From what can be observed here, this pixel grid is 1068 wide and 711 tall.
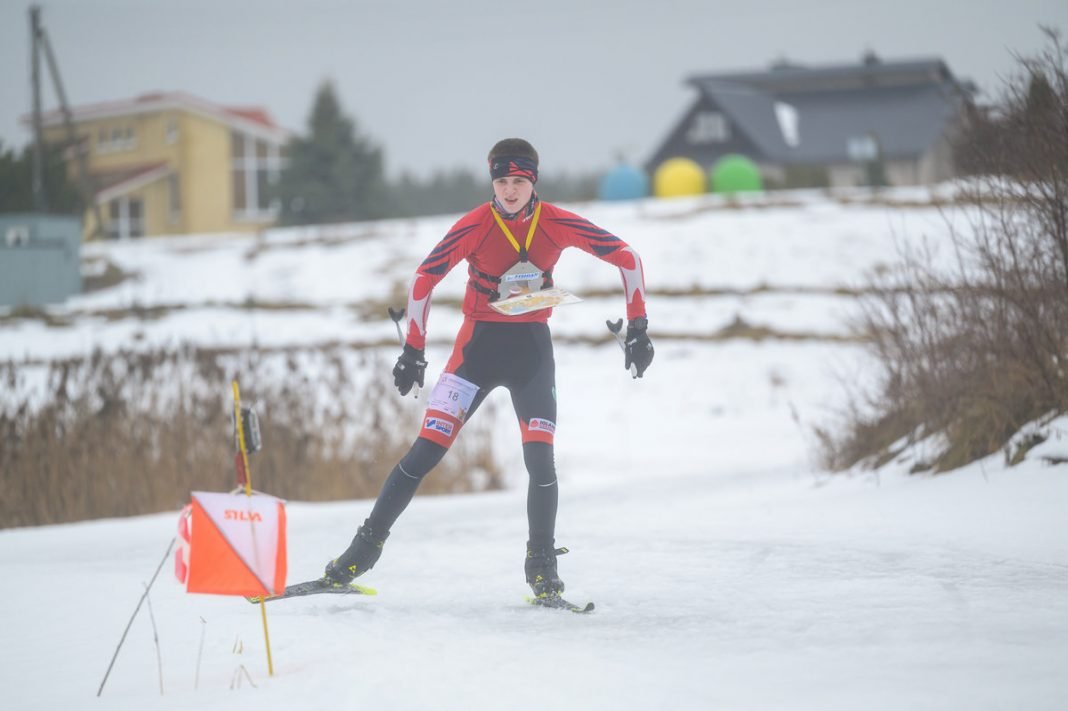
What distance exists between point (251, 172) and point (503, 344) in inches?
1952

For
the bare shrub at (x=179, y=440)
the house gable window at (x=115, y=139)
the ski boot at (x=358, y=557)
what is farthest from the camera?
the house gable window at (x=115, y=139)

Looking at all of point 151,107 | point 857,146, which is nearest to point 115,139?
point 151,107

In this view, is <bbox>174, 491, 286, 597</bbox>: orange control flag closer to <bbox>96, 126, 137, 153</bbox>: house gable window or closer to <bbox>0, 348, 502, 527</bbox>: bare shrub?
<bbox>0, 348, 502, 527</bbox>: bare shrub

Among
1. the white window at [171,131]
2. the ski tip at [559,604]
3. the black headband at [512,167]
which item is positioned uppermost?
the white window at [171,131]

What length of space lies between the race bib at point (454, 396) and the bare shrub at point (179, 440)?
13.6ft

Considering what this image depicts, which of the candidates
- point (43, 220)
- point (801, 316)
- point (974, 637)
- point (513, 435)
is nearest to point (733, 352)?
point (801, 316)

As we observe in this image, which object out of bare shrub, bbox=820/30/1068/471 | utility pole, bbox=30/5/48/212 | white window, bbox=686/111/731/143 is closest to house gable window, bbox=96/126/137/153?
utility pole, bbox=30/5/48/212

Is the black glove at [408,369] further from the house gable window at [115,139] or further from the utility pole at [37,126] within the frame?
the house gable window at [115,139]

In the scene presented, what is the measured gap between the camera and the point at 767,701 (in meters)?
3.65

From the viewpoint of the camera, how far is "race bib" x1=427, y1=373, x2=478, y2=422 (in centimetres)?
556

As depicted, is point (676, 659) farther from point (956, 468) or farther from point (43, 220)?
point (43, 220)

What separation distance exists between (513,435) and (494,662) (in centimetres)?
898

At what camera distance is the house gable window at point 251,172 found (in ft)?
172

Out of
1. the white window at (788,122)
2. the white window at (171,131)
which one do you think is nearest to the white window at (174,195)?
the white window at (171,131)
